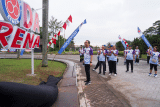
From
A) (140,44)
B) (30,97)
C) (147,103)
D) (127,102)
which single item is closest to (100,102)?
(127,102)

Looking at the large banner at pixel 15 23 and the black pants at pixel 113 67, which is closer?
the large banner at pixel 15 23

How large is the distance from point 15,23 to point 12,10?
1.82 feet

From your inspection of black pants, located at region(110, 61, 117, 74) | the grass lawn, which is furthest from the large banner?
black pants, located at region(110, 61, 117, 74)

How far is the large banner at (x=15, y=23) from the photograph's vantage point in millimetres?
4225

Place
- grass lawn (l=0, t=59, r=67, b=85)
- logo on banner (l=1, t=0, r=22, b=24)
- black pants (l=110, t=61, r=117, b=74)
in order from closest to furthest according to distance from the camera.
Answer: logo on banner (l=1, t=0, r=22, b=24)
grass lawn (l=0, t=59, r=67, b=85)
black pants (l=110, t=61, r=117, b=74)

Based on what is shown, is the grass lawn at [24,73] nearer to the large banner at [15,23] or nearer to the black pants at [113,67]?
the large banner at [15,23]

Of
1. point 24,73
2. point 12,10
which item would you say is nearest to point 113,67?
point 24,73

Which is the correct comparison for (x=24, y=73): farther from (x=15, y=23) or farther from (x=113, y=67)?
(x=113, y=67)

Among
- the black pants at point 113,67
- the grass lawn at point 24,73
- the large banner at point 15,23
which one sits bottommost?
the grass lawn at point 24,73

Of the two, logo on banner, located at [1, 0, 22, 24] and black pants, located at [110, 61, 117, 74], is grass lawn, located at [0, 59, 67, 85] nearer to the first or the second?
logo on banner, located at [1, 0, 22, 24]

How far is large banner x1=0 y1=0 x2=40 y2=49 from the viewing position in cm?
422

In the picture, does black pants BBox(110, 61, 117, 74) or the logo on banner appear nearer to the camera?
the logo on banner

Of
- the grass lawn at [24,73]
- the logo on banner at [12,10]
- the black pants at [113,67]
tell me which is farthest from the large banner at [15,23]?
the black pants at [113,67]

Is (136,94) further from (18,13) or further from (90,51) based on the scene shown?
(18,13)
